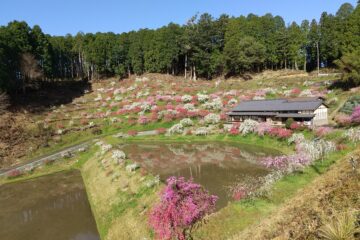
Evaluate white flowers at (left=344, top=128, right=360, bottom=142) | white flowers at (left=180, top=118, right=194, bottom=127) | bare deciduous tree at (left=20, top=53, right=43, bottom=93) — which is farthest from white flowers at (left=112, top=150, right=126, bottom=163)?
bare deciduous tree at (left=20, top=53, right=43, bottom=93)

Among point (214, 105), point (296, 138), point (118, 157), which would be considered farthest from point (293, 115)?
point (118, 157)

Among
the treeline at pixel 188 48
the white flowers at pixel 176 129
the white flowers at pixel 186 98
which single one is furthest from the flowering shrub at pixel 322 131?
the treeline at pixel 188 48

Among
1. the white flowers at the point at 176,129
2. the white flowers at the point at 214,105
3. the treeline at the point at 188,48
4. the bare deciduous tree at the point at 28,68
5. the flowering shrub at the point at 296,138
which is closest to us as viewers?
the flowering shrub at the point at 296,138

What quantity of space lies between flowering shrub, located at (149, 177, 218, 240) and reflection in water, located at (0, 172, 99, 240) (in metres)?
8.13

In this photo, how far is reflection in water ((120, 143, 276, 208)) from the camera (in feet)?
103

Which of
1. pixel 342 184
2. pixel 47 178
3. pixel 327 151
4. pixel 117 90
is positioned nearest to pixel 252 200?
pixel 342 184

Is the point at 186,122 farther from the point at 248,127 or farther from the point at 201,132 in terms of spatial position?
the point at 248,127

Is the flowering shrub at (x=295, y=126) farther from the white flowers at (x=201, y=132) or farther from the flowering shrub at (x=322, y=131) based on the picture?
the white flowers at (x=201, y=132)

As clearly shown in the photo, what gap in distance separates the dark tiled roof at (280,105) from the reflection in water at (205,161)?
34.7 ft

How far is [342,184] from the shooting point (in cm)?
1312

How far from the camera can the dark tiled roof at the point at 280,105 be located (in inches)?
1847

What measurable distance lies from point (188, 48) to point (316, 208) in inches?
3236

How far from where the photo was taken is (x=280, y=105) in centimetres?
5169

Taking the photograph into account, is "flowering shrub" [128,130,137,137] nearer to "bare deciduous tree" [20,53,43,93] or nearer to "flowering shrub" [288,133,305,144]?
"flowering shrub" [288,133,305,144]
